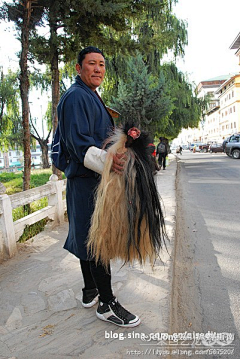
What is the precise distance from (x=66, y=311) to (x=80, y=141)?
4.96 ft

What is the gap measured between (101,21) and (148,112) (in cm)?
700

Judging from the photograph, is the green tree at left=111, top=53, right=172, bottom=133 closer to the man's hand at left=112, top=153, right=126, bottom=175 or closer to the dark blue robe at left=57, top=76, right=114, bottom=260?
the dark blue robe at left=57, top=76, right=114, bottom=260

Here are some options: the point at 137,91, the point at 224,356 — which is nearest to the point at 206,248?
the point at 224,356

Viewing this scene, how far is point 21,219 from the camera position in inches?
163

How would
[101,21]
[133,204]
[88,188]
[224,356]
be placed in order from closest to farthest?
[133,204] → [224,356] → [88,188] → [101,21]

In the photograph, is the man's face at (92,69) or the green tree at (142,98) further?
the green tree at (142,98)

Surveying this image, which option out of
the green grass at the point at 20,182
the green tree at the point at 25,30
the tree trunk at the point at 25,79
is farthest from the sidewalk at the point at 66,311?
the green grass at the point at 20,182

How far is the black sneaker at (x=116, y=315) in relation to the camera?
211 cm

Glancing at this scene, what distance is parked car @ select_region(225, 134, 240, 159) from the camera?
71.5 ft

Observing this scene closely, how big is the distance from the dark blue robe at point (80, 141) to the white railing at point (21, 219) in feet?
5.93

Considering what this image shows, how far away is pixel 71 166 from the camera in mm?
2027

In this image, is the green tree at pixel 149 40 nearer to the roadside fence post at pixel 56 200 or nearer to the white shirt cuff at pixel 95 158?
the roadside fence post at pixel 56 200

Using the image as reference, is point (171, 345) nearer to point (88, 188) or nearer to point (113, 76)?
point (88, 188)

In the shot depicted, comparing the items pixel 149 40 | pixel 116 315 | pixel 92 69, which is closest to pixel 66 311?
pixel 116 315
